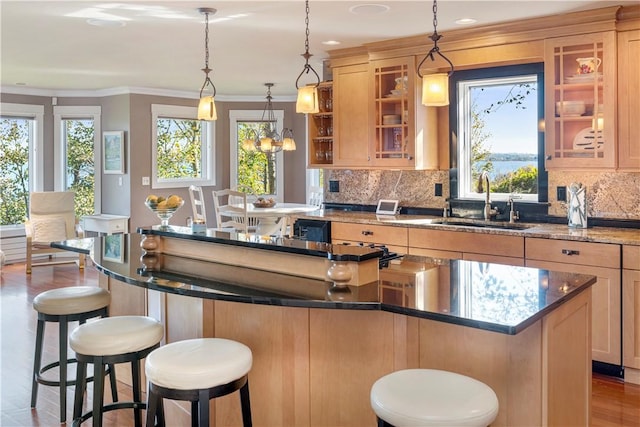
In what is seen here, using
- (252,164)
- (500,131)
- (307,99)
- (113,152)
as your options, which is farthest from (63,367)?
(252,164)

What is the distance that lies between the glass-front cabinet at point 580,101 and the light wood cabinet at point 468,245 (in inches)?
27.1

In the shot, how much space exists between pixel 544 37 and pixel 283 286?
300 cm

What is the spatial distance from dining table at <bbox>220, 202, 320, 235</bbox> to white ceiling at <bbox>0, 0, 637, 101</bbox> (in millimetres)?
1602

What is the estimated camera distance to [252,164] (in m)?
9.44

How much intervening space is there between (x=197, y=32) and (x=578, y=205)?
324cm

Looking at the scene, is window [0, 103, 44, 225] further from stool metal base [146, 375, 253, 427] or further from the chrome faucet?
stool metal base [146, 375, 253, 427]


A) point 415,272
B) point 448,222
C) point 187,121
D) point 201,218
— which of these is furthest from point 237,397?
point 187,121

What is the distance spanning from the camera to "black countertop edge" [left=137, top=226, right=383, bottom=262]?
2383 mm

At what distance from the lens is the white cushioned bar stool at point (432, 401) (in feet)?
5.65

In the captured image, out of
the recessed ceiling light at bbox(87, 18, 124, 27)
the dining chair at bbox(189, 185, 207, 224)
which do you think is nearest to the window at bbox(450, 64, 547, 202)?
the recessed ceiling light at bbox(87, 18, 124, 27)

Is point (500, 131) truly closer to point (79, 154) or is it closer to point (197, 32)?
point (197, 32)

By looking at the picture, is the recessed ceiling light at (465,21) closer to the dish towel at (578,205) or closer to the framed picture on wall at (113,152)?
the dish towel at (578,205)

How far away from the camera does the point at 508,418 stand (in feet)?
7.02

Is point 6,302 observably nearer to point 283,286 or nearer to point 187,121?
point 187,121
